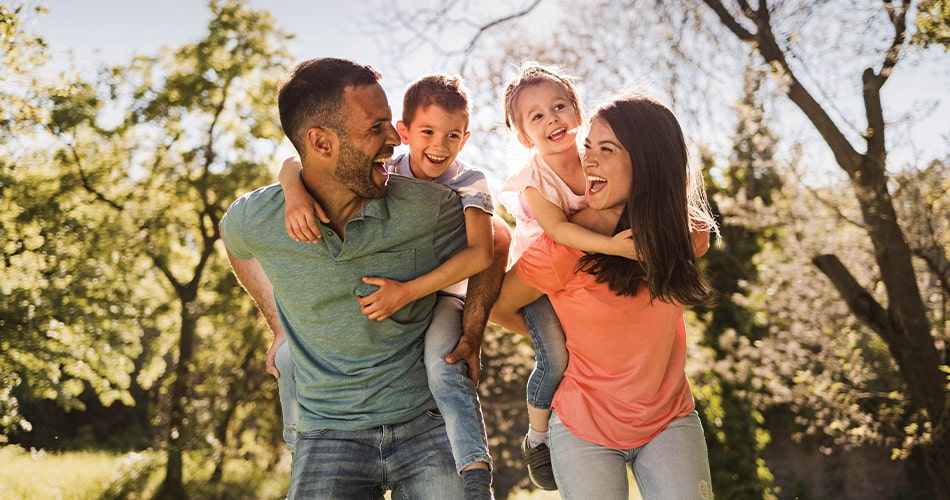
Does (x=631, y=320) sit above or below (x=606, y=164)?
below

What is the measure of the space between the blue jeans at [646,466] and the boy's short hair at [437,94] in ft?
4.53

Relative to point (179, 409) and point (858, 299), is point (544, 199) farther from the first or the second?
point (179, 409)

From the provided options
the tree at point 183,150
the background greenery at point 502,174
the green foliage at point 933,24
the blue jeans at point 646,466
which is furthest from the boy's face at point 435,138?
the tree at point 183,150

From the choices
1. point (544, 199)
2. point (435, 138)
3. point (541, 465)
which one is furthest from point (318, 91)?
point (541, 465)

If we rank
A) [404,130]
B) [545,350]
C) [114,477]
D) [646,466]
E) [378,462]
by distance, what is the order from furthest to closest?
[114,477], [404,130], [545,350], [378,462], [646,466]

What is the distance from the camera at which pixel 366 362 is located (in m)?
2.55

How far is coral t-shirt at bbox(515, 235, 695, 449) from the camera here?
2.46m

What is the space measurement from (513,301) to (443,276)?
37 cm

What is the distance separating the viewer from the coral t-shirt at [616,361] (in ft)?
8.07

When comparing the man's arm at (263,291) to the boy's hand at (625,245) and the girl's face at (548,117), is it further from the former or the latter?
the boy's hand at (625,245)

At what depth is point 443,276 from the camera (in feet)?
8.40

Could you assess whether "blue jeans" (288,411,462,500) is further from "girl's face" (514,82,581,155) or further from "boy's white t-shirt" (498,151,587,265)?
"girl's face" (514,82,581,155)

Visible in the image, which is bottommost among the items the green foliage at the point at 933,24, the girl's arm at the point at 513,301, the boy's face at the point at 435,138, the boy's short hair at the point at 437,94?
the girl's arm at the point at 513,301

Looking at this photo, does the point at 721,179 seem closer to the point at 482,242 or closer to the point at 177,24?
the point at 482,242
